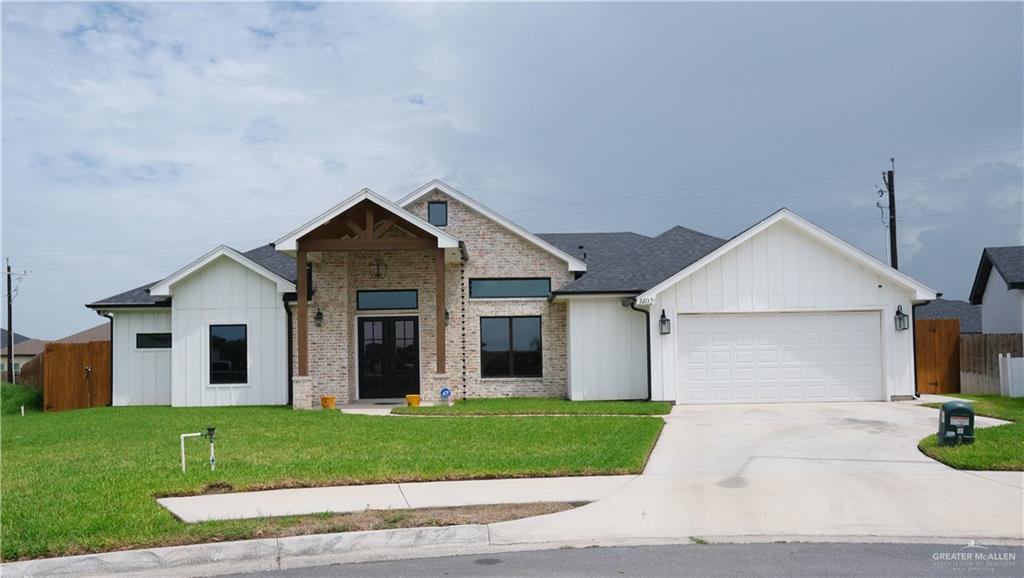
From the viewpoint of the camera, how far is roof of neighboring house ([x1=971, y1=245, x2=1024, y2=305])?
2197cm

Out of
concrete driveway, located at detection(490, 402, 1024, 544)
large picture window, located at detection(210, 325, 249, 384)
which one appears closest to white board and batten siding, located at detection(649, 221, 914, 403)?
concrete driveway, located at detection(490, 402, 1024, 544)

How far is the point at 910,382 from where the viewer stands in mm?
19859

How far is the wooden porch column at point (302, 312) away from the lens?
2070cm

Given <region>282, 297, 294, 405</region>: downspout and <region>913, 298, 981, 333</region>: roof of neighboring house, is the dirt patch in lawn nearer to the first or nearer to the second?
<region>282, 297, 294, 405</region>: downspout

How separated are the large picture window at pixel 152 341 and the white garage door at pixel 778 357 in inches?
547

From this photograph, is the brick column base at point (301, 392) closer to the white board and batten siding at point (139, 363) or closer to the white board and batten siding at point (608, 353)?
the white board and batten siding at point (139, 363)

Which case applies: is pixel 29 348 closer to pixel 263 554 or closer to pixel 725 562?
pixel 263 554

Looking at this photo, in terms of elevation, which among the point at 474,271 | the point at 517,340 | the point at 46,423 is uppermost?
the point at 474,271

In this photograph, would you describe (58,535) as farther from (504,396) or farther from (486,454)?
(504,396)

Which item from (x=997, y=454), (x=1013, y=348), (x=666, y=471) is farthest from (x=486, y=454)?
(x=1013, y=348)

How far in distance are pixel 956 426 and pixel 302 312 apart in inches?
561

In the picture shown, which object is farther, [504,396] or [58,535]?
[504,396]

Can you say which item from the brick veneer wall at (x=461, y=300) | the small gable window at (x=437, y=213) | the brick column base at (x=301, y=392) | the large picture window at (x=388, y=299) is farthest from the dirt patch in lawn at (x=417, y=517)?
the small gable window at (x=437, y=213)

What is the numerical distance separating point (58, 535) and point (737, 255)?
622 inches
